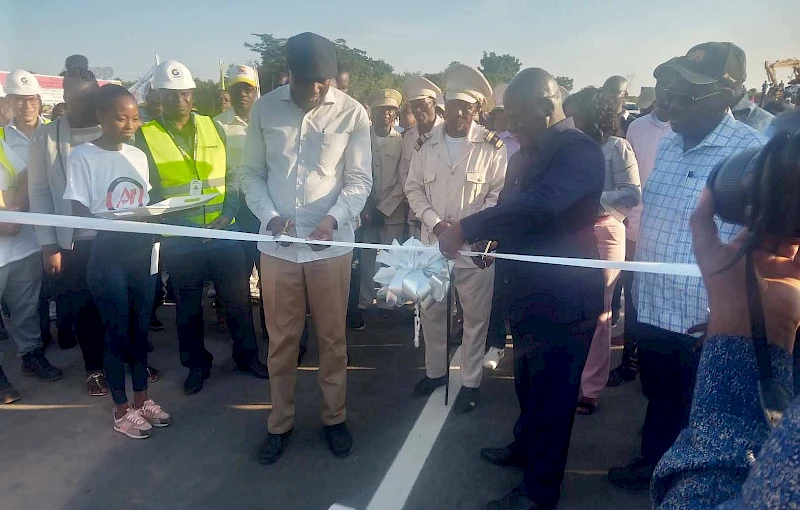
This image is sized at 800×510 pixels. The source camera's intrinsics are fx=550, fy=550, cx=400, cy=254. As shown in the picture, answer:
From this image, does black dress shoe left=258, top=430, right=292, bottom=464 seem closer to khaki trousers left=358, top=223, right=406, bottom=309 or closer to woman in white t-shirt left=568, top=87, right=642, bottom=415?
woman in white t-shirt left=568, top=87, right=642, bottom=415

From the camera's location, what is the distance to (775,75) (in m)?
16.1

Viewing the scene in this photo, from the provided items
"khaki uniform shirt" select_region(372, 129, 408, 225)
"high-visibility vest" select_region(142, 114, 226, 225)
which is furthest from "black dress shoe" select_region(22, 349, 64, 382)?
"khaki uniform shirt" select_region(372, 129, 408, 225)

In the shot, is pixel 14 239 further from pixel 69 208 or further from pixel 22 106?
pixel 22 106

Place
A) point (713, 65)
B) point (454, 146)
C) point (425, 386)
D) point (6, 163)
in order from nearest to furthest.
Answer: point (713, 65) → point (454, 146) → point (425, 386) → point (6, 163)

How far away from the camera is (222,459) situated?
124 inches

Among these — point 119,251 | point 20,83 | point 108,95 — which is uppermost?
point 20,83

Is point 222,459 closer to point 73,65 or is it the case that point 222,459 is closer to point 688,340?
point 688,340

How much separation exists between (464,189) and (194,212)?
1878mm

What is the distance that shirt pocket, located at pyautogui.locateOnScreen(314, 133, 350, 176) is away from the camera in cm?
308

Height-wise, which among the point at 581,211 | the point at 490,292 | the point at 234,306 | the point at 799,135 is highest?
the point at 799,135

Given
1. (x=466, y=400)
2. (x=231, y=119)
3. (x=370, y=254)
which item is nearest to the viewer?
(x=466, y=400)

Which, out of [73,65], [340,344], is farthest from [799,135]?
[73,65]

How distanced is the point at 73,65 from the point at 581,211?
14.9 ft

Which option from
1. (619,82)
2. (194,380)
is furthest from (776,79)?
(194,380)
